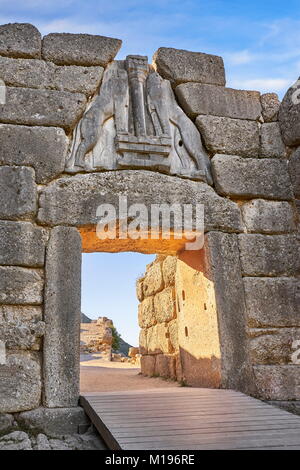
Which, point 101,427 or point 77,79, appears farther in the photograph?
point 77,79

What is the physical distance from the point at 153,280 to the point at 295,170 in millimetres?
2955

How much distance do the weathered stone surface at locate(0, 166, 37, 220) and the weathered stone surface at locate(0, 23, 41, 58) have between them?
1322mm

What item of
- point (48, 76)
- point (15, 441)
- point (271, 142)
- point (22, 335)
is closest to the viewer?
point (15, 441)

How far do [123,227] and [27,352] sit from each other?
1.42m

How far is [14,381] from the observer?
146 inches

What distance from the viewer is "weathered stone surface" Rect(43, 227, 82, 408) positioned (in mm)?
3799

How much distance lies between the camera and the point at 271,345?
14.4 ft

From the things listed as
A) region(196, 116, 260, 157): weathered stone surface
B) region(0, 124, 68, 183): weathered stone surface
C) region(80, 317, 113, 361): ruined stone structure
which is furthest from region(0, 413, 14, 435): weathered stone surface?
region(80, 317, 113, 361): ruined stone structure

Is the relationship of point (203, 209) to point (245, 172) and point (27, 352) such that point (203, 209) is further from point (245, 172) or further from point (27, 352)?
point (27, 352)

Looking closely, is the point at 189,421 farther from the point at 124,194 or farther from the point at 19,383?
the point at 124,194

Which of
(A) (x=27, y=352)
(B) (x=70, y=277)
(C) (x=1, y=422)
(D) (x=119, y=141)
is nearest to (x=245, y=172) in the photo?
(D) (x=119, y=141)

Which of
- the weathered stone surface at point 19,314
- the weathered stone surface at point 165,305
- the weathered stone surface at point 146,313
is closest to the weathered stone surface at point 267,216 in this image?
the weathered stone surface at point 165,305

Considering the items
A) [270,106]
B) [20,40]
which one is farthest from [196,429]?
[20,40]

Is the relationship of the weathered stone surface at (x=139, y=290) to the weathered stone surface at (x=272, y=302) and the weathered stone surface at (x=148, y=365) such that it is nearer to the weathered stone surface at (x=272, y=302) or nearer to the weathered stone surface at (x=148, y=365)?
the weathered stone surface at (x=148, y=365)
